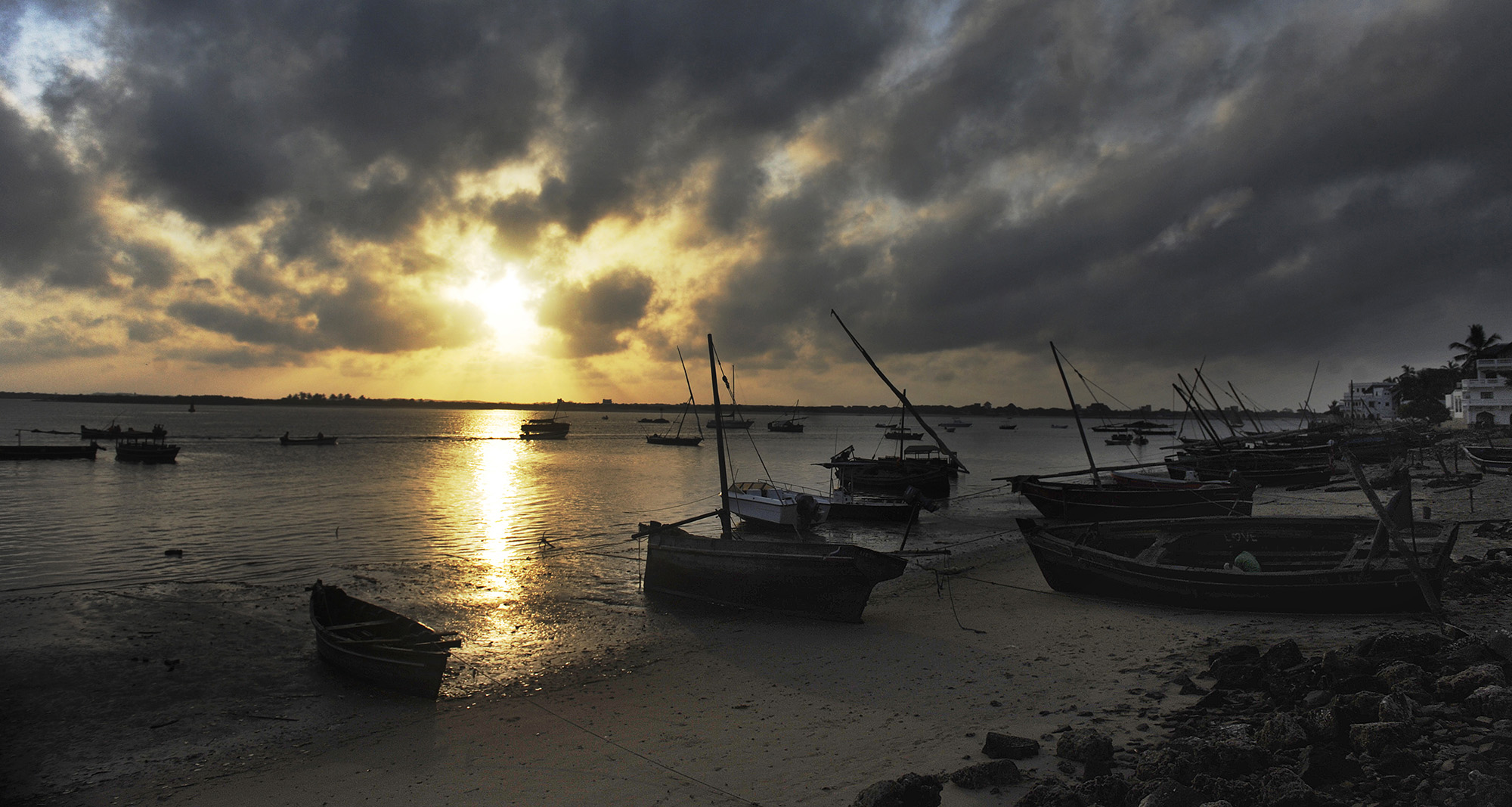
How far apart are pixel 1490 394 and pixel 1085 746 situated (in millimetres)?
95418

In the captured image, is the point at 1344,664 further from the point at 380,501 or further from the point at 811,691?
the point at 380,501

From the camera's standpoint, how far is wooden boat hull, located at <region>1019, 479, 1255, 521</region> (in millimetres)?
26484

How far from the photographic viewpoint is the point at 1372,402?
109 metres

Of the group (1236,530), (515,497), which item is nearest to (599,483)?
(515,497)

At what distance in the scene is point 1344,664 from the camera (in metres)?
8.20

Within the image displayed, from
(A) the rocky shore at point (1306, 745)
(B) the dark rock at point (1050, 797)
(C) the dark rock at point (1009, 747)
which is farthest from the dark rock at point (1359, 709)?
(C) the dark rock at point (1009, 747)

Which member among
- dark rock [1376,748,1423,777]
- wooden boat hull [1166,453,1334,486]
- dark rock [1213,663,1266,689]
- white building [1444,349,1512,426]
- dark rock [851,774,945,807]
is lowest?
dark rock [851,774,945,807]

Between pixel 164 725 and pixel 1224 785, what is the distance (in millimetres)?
14543

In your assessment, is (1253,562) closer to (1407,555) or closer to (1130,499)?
(1407,555)

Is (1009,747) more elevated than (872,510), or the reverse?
(1009,747)

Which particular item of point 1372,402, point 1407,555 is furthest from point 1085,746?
point 1372,402

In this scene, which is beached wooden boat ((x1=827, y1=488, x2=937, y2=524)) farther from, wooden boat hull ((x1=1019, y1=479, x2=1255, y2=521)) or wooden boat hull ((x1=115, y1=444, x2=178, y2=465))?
wooden boat hull ((x1=115, y1=444, x2=178, y2=465))

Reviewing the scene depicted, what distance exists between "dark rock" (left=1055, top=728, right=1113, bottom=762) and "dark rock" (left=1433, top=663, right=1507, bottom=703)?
126 inches

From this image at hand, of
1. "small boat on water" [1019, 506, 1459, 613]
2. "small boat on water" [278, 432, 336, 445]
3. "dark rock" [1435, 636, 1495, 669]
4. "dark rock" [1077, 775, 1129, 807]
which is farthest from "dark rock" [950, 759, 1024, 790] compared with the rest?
"small boat on water" [278, 432, 336, 445]
